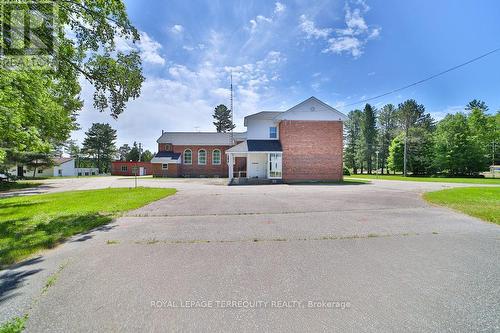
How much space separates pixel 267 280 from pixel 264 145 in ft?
76.2

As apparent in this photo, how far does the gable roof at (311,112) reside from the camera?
24.9m

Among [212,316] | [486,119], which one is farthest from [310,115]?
[486,119]

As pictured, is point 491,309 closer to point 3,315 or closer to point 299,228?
point 299,228

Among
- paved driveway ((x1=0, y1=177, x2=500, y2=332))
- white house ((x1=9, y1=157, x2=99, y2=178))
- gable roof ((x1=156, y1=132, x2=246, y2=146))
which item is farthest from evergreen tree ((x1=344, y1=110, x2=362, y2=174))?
white house ((x1=9, y1=157, x2=99, y2=178))

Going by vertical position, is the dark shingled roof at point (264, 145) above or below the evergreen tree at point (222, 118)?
below

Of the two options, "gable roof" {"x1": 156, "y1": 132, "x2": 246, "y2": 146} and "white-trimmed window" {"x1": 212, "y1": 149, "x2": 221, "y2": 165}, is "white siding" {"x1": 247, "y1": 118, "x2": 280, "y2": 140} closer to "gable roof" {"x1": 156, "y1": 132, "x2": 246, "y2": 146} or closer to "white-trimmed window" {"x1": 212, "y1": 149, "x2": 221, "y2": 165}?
"gable roof" {"x1": 156, "y1": 132, "x2": 246, "y2": 146}

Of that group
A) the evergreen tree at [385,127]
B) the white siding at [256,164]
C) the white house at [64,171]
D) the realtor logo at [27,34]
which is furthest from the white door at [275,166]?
the white house at [64,171]

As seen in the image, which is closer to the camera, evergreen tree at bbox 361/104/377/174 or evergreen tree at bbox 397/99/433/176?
evergreen tree at bbox 397/99/433/176

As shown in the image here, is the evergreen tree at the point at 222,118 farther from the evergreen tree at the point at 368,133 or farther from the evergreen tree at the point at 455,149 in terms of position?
the evergreen tree at the point at 455,149

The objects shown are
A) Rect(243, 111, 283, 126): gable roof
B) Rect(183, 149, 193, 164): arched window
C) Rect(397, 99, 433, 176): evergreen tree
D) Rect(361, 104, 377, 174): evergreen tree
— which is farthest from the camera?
Rect(361, 104, 377, 174): evergreen tree

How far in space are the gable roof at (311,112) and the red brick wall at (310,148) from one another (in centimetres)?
56

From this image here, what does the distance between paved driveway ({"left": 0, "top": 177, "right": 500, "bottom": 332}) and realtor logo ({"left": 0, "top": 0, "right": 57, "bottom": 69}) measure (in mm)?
6020

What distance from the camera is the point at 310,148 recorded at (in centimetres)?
2495

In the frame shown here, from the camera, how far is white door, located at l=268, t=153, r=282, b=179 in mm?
25109
